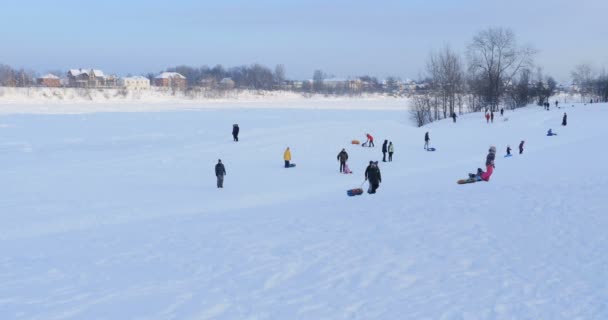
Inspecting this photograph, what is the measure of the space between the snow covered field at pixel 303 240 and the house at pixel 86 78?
13554cm

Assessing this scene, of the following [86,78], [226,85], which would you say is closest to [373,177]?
[226,85]

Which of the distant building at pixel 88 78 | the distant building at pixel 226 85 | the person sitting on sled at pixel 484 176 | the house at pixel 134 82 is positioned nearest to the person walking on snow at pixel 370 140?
the person sitting on sled at pixel 484 176

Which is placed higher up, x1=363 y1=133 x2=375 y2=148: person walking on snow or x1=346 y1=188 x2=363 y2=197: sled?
x1=363 y1=133 x2=375 y2=148: person walking on snow

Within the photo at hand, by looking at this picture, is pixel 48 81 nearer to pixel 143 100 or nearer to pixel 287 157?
pixel 143 100

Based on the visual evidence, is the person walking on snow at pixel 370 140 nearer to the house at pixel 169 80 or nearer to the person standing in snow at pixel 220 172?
the person standing in snow at pixel 220 172

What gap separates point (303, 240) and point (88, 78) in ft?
514

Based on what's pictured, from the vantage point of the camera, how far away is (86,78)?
151 m

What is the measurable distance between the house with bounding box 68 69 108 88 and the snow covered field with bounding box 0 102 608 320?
135542mm

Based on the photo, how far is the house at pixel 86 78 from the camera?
146375 millimetres

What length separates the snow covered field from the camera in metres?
6.78

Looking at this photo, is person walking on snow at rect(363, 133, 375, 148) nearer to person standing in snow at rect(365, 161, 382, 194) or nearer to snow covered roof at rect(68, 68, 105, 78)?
person standing in snow at rect(365, 161, 382, 194)

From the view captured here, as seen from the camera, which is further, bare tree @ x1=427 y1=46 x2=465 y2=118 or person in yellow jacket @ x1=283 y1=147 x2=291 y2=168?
bare tree @ x1=427 y1=46 x2=465 y2=118

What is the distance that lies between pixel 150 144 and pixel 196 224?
2042cm

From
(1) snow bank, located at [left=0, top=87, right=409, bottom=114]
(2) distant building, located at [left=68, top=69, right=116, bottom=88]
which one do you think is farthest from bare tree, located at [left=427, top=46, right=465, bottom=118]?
(2) distant building, located at [left=68, top=69, right=116, bottom=88]
